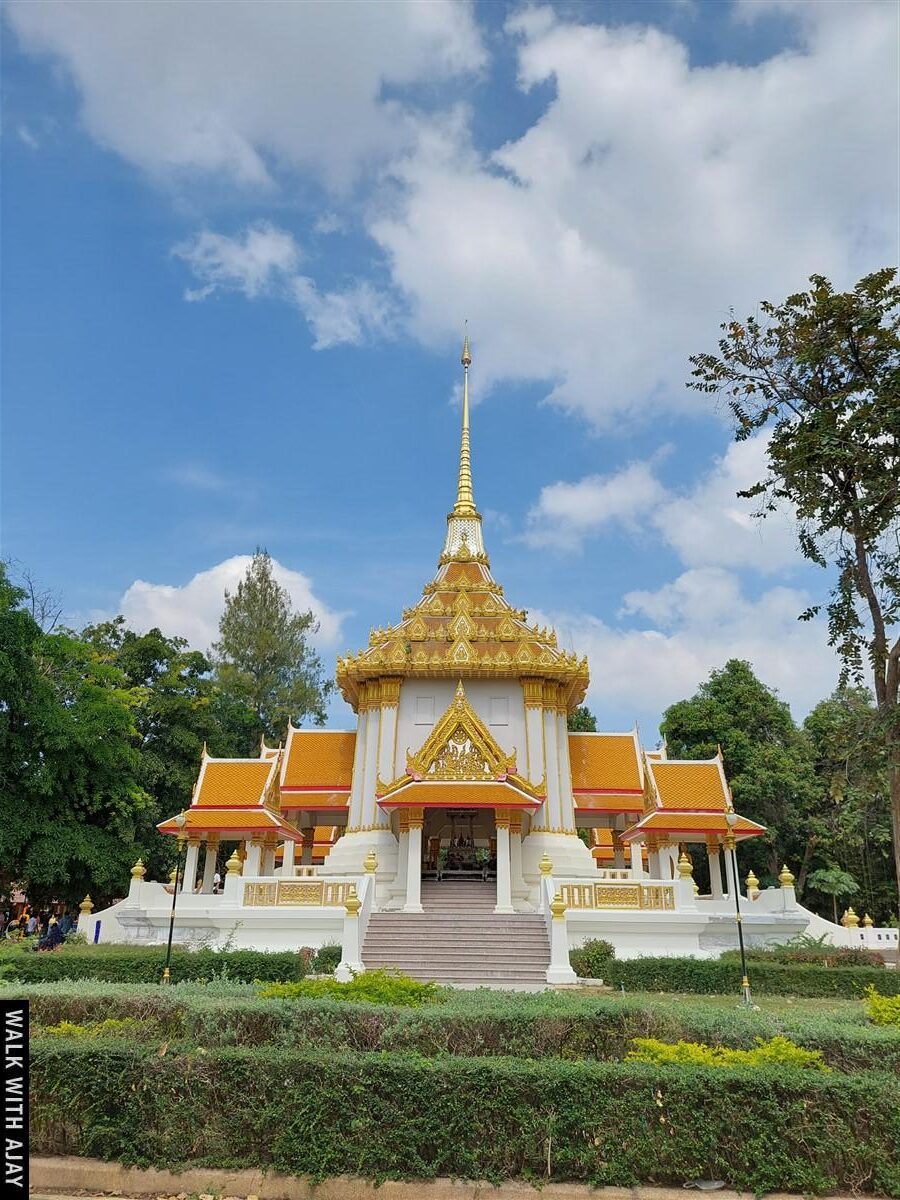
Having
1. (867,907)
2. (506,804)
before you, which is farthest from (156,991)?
(867,907)

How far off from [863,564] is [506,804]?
36.8 ft

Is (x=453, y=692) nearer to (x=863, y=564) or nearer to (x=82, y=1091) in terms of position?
(x=863, y=564)

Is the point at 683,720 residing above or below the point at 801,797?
above

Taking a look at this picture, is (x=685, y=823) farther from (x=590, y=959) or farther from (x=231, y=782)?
(x=231, y=782)

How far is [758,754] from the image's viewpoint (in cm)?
3466

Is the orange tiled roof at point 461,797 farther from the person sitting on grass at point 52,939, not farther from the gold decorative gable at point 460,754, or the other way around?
the person sitting on grass at point 52,939

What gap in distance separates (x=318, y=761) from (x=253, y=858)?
3.70 meters

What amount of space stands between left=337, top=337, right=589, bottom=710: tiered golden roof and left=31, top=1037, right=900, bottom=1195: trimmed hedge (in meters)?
18.1

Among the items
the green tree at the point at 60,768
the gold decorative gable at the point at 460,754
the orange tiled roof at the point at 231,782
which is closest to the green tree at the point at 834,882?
the gold decorative gable at the point at 460,754

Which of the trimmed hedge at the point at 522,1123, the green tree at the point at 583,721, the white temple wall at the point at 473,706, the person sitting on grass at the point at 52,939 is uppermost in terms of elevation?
the green tree at the point at 583,721

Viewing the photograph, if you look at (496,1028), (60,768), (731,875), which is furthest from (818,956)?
(60,768)

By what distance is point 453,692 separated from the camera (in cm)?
2436

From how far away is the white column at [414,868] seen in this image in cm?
1948

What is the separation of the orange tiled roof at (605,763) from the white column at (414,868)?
20.4 feet
